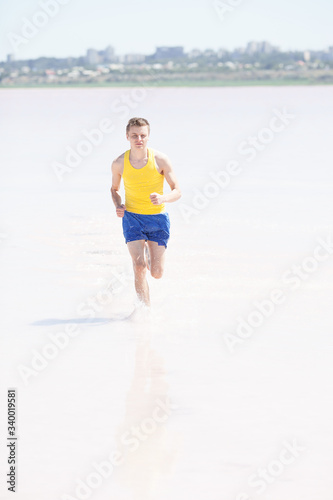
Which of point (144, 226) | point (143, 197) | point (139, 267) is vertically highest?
point (143, 197)

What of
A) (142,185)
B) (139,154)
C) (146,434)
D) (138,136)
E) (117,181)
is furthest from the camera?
(117,181)

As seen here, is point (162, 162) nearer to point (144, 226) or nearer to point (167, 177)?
point (167, 177)

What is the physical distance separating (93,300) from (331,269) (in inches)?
99.3

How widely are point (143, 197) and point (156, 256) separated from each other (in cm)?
60

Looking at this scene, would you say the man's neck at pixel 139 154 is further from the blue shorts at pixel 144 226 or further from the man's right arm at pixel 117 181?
the blue shorts at pixel 144 226

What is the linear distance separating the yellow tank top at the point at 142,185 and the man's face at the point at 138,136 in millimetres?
169

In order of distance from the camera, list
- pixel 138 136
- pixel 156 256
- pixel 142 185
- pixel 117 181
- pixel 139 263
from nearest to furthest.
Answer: pixel 138 136 → pixel 142 185 → pixel 117 181 → pixel 139 263 → pixel 156 256

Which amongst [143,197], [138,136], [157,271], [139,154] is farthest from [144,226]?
[138,136]

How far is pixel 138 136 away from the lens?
23.5 feet

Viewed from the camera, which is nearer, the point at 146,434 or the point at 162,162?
the point at 146,434

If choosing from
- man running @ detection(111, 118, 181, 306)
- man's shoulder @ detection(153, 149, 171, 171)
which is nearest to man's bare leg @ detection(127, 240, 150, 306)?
man running @ detection(111, 118, 181, 306)

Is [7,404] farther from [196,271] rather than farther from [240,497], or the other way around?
[196,271]

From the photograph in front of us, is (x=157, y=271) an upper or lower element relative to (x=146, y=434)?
upper

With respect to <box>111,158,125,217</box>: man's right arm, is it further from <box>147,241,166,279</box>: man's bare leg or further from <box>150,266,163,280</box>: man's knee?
<box>150,266,163,280</box>: man's knee
